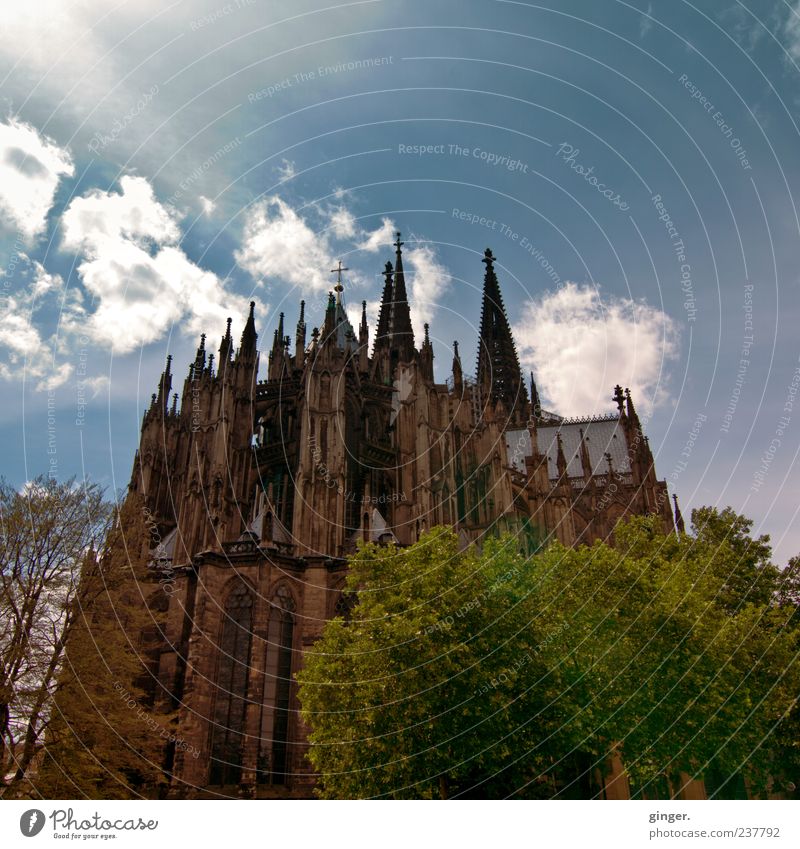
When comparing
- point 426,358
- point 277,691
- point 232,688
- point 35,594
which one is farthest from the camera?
point 426,358

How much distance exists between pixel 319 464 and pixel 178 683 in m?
10.4

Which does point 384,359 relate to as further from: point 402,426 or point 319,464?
point 319,464

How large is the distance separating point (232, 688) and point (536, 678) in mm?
12508

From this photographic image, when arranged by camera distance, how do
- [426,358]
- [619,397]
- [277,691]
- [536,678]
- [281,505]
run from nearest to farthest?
[536,678] → [277,691] → [281,505] → [426,358] → [619,397]

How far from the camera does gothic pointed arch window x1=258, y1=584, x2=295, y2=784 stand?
2639 cm

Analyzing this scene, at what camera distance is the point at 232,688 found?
27359 mm

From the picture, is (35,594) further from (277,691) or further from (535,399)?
(535,399)

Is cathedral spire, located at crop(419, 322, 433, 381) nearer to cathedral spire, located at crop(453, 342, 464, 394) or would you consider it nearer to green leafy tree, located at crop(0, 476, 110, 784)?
cathedral spire, located at crop(453, 342, 464, 394)

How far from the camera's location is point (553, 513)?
44.4m

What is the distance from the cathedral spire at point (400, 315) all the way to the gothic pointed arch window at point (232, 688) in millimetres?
33247

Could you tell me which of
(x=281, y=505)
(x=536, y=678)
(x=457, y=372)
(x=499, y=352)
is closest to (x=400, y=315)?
(x=499, y=352)

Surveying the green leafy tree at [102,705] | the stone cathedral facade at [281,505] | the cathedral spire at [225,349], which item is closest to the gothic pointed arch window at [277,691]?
the stone cathedral facade at [281,505]

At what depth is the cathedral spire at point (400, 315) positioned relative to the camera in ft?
200
